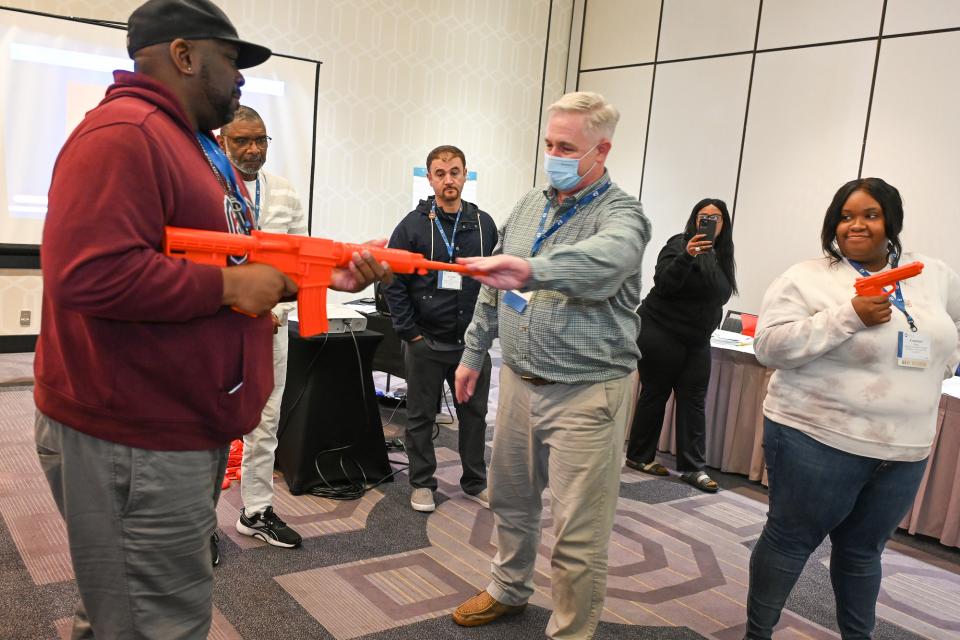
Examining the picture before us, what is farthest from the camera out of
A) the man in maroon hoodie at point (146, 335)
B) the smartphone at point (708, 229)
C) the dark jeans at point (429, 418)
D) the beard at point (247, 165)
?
the smartphone at point (708, 229)

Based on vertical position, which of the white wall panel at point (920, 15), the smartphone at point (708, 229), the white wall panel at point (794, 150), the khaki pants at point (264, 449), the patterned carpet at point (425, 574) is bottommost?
the patterned carpet at point (425, 574)

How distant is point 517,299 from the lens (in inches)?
76.7

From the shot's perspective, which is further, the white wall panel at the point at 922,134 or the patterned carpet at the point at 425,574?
the white wall panel at the point at 922,134

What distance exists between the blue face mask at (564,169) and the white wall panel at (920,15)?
4810 millimetres

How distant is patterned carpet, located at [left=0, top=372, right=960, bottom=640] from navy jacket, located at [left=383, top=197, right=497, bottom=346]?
2.64ft

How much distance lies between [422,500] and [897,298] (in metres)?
2.10

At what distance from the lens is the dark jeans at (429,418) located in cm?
335

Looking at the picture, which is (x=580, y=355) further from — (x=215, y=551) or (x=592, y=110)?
(x=215, y=551)

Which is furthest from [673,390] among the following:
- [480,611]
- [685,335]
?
[480,611]

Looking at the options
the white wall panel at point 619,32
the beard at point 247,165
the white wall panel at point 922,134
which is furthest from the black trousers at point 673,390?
the white wall panel at point 619,32

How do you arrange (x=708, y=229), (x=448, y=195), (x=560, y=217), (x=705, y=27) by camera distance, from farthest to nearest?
(x=705, y=27)
(x=708, y=229)
(x=448, y=195)
(x=560, y=217)

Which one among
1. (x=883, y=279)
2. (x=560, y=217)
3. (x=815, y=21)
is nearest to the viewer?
(x=883, y=279)

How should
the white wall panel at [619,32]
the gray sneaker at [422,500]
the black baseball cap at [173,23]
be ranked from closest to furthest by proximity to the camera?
the black baseball cap at [173,23] → the gray sneaker at [422,500] → the white wall panel at [619,32]

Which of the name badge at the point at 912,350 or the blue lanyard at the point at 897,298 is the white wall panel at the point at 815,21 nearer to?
the blue lanyard at the point at 897,298
